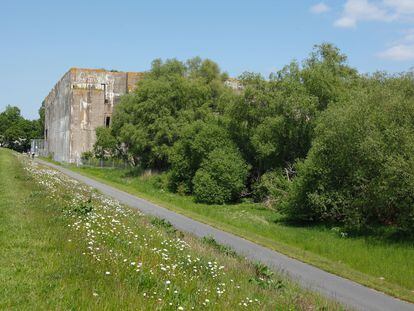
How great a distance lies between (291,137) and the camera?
34562mm

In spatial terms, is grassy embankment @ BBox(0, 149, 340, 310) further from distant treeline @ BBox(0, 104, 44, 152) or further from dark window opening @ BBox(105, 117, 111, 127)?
distant treeline @ BBox(0, 104, 44, 152)

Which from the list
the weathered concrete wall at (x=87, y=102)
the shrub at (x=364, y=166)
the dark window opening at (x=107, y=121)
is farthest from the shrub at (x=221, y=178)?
the dark window opening at (x=107, y=121)

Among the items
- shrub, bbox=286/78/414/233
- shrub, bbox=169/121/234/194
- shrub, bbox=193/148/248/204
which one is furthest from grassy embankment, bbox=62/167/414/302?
shrub, bbox=169/121/234/194

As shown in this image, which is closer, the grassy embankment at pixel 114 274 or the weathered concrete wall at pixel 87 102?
the grassy embankment at pixel 114 274

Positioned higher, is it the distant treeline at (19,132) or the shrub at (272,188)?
the distant treeline at (19,132)

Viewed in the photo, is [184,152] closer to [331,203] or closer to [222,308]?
[331,203]

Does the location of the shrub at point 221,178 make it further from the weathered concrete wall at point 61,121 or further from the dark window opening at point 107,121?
the weathered concrete wall at point 61,121

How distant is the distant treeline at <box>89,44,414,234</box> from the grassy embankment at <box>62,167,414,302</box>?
53.1 inches

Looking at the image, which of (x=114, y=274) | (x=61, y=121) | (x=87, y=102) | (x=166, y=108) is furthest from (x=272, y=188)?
(x=61, y=121)

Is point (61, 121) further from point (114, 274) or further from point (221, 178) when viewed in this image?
point (114, 274)

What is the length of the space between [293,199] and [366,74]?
11469mm

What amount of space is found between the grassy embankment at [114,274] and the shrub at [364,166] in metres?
10.7

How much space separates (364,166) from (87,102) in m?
53.9

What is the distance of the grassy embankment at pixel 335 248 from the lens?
15156 millimetres
